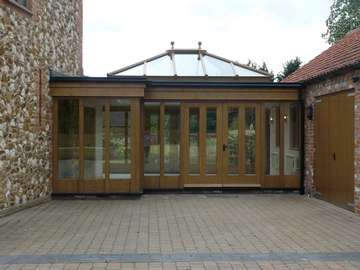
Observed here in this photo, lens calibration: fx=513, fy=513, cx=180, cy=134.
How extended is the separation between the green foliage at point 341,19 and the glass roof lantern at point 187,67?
49.0ft

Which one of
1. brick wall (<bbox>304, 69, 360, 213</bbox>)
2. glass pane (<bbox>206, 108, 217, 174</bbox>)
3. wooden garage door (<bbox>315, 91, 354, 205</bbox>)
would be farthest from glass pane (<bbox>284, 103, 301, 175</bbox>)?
glass pane (<bbox>206, 108, 217, 174</bbox>)

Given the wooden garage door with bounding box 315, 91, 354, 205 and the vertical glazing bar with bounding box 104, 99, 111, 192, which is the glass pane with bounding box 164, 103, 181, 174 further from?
the wooden garage door with bounding box 315, 91, 354, 205

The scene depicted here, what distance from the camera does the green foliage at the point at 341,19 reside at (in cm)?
2986

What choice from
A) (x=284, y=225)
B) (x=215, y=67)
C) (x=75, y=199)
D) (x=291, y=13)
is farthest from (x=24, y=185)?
(x=291, y=13)

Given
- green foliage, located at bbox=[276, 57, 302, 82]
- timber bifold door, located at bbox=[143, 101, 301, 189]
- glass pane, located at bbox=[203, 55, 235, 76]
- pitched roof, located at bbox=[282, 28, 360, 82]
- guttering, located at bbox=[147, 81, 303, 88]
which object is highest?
green foliage, located at bbox=[276, 57, 302, 82]

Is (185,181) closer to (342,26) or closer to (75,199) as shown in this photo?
(75,199)

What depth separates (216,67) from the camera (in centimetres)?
1728

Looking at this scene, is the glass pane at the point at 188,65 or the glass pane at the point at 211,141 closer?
the glass pane at the point at 211,141

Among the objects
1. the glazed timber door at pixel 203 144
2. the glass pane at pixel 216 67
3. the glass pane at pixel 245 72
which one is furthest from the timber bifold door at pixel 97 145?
the glass pane at pixel 245 72

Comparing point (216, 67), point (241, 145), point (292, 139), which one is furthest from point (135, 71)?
point (292, 139)

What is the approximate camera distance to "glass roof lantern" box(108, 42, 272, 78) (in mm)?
16688

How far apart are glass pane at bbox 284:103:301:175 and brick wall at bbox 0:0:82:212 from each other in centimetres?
597

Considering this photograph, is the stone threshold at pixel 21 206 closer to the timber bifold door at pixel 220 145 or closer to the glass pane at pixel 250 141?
the timber bifold door at pixel 220 145

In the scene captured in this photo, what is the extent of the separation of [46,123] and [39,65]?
1.38m
